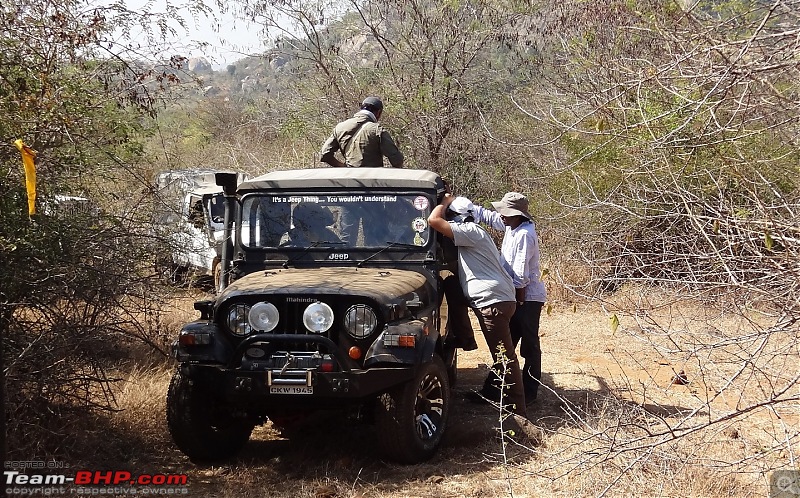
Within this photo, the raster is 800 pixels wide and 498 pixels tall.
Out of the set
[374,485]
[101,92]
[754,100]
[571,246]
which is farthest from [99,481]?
[571,246]

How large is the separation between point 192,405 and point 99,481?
67 centimetres

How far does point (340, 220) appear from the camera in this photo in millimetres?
6129

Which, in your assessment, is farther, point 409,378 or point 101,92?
point 101,92

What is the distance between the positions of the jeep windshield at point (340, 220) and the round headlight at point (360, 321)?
916 mm

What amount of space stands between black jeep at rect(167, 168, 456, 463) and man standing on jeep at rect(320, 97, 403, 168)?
5.20ft

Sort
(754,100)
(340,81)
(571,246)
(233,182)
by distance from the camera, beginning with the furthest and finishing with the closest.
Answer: (340,81), (571,246), (233,182), (754,100)

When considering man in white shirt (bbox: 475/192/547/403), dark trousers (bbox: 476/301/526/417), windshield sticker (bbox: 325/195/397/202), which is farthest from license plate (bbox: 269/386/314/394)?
man in white shirt (bbox: 475/192/547/403)

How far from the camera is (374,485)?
506 cm

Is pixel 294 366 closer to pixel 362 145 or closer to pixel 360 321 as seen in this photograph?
pixel 360 321

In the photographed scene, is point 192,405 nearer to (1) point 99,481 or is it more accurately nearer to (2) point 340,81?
(1) point 99,481

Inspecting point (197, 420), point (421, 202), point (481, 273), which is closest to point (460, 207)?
point (421, 202)

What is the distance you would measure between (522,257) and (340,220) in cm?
144

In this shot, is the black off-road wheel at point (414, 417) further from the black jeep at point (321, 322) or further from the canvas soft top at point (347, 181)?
the canvas soft top at point (347, 181)

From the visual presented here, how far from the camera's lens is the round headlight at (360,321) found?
17.2 ft
